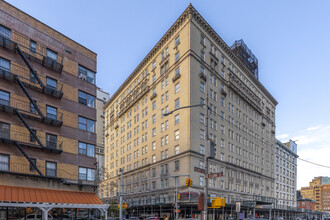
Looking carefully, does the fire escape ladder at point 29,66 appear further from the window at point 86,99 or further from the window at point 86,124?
the window at point 86,124

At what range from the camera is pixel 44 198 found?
75.0ft

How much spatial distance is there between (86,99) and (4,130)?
9.75m

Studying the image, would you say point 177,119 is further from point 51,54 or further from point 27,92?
point 27,92

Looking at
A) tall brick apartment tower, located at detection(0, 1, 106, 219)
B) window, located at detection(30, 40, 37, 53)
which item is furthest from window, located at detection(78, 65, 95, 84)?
window, located at detection(30, 40, 37, 53)

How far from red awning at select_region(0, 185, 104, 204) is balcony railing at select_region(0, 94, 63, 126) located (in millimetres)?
6303

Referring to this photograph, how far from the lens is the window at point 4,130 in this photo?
23.3 metres

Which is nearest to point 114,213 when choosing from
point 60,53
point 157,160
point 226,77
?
point 157,160

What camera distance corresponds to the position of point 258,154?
74188 millimetres

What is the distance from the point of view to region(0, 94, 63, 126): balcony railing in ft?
78.1

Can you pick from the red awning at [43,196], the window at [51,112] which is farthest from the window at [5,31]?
the red awning at [43,196]

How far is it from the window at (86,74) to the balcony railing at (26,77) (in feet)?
13.3

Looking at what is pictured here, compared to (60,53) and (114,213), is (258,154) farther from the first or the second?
(60,53)

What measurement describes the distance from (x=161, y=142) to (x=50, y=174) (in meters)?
33.2

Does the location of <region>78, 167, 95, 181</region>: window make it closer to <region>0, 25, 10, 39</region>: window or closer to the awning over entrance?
the awning over entrance
